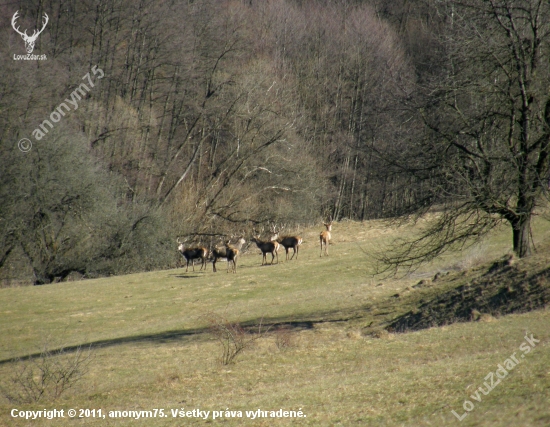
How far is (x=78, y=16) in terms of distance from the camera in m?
49.3

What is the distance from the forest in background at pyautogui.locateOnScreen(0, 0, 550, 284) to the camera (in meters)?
17.3

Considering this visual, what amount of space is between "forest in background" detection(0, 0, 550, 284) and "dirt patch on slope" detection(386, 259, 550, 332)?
1.45 meters

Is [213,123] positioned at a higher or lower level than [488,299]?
higher

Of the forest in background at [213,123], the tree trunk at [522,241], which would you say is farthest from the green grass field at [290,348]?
the forest in background at [213,123]

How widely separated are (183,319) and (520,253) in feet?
36.4

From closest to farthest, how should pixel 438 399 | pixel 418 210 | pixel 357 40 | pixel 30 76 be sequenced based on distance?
pixel 438 399 → pixel 418 210 → pixel 30 76 → pixel 357 40

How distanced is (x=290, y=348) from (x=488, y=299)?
561 cm

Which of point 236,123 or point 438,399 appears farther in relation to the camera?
point 236,123

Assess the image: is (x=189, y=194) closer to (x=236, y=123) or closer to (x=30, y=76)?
(x=236, y=123)

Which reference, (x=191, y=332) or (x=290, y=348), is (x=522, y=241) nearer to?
(x=290, y=348)

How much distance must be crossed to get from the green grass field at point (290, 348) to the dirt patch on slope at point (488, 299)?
54cm

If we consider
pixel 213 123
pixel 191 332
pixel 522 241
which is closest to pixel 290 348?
pixel 191 332

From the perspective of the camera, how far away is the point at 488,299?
1625cm

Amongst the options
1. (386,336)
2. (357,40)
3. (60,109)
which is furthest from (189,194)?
(386,336)
